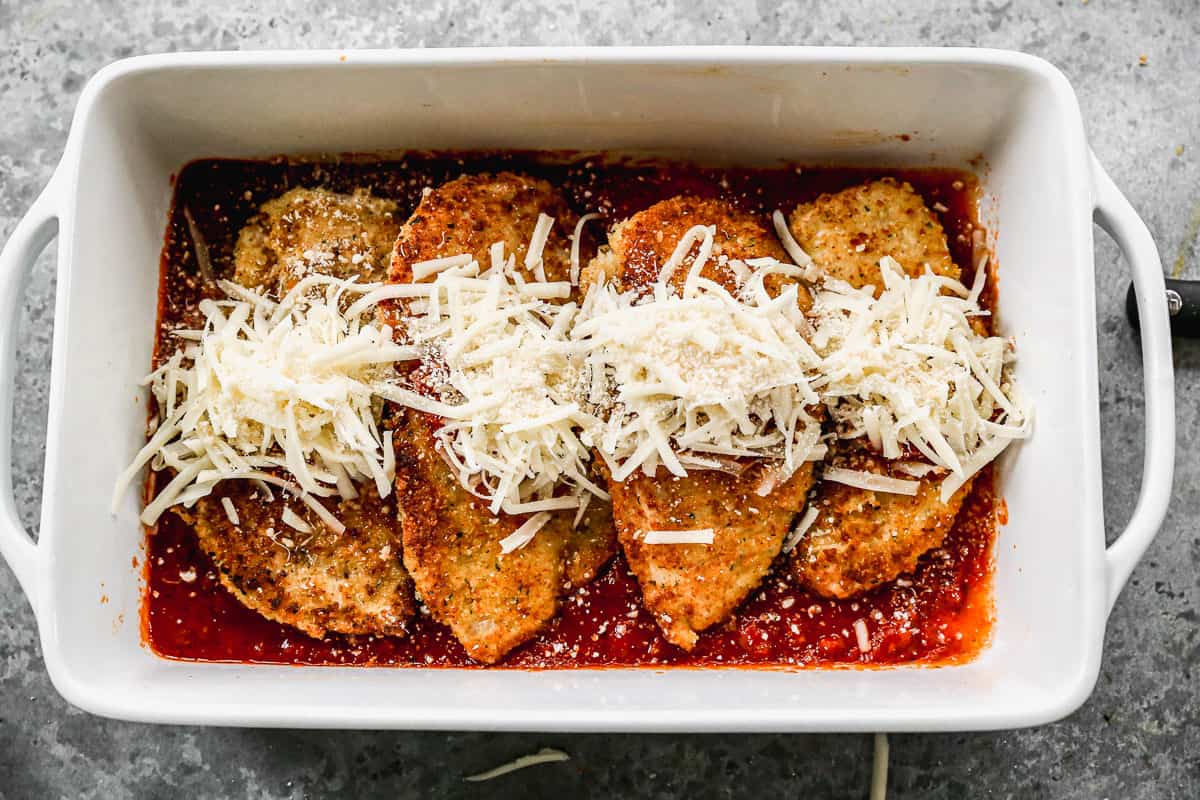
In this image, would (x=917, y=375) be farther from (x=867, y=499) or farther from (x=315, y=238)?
(x=315, y=238)

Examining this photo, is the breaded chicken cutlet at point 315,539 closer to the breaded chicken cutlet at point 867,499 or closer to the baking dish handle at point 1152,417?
the breaded chicken cutlet at point 867,499

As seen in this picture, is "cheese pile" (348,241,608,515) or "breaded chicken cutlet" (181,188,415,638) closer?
"cheese pile" (348,241,608,515)

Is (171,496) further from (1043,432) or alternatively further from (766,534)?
(1043,432)

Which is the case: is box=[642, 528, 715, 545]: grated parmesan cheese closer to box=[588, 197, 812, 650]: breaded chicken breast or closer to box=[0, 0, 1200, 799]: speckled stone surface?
box=[588, 197, 812, 650]: breaded chicken breast

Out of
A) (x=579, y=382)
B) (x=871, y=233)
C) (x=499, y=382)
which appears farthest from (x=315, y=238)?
(x=871, y=233)

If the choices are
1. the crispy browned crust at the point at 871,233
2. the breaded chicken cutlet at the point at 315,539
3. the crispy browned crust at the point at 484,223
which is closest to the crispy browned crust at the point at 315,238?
the breaded chicken cutlet at the point at 315,539

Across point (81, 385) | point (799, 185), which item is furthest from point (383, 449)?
point (799, 185)

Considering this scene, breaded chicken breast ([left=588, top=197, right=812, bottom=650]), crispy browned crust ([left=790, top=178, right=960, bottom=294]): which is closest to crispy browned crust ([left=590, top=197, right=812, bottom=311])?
breaded chicken breast ([left=588, top=197, right=812, bottom=650])
